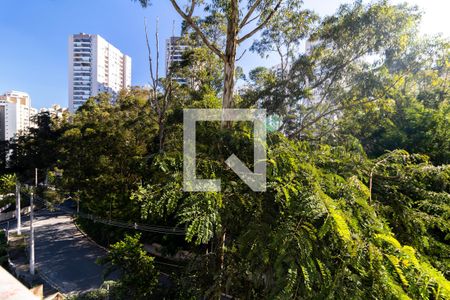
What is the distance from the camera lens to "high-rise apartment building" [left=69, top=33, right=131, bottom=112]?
49.0 meters

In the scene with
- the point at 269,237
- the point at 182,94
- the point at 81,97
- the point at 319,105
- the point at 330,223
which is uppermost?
the point at 81,97

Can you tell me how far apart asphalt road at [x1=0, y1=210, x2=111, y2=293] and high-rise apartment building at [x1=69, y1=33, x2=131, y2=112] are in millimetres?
35713

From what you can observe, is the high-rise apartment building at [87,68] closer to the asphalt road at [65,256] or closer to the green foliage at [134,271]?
the asphalt road at [65,256]

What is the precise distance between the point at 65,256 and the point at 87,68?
46.0m

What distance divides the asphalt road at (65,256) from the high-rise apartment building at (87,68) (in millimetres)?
35713

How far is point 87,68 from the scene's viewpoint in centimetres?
5081

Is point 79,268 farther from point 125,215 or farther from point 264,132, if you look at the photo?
point 264,132

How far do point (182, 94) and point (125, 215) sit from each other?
6454 mm

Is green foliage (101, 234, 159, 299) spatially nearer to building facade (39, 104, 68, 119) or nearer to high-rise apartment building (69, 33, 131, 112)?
building facade (39, 104, 68, 119)

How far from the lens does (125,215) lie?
Answer: 1121cm

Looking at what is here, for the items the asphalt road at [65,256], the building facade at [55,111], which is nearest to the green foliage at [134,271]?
the asphalt road at [65,256]

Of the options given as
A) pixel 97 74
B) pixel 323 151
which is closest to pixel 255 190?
pixel 323 151

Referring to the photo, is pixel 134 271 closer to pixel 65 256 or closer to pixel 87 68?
Result: pixel 65 256

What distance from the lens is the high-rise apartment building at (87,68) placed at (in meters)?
49.0
